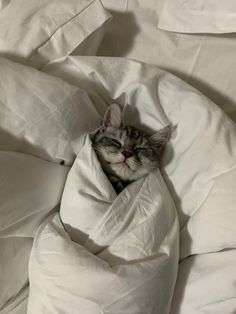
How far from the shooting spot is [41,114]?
83 centimetres

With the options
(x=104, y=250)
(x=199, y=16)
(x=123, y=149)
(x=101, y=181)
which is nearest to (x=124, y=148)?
(x=123, y=149)

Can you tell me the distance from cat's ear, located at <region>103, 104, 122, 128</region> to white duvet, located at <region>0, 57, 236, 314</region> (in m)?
0.03

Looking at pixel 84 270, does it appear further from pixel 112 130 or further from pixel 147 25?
pixel 147 25

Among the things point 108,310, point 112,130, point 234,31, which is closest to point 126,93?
point 112,130

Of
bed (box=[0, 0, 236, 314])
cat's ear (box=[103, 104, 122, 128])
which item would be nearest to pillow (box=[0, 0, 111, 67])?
bed (box=[0, 0, 236, 314])

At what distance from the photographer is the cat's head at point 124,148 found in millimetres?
921

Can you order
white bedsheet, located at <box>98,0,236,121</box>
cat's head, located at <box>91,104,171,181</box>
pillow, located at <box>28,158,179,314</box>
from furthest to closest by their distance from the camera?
1. white bedsheet, located at <box>98,0,236,121</box>
2. cat's head, located at <box>91,104,171,181</box>
3. pillow, located at <box>28,158,179,314</box>

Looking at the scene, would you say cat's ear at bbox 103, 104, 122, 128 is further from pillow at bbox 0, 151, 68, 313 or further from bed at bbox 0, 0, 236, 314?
pillow at bbox 0, 151, 68, 313

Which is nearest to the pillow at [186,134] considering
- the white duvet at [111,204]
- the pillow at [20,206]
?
the white duvet at [111,204]

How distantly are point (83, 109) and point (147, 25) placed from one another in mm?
404

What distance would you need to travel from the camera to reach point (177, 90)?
946 mm

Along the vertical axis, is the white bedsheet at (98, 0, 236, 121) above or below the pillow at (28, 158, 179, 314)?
above

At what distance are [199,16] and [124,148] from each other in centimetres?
43

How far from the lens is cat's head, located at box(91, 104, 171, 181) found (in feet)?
3.02
